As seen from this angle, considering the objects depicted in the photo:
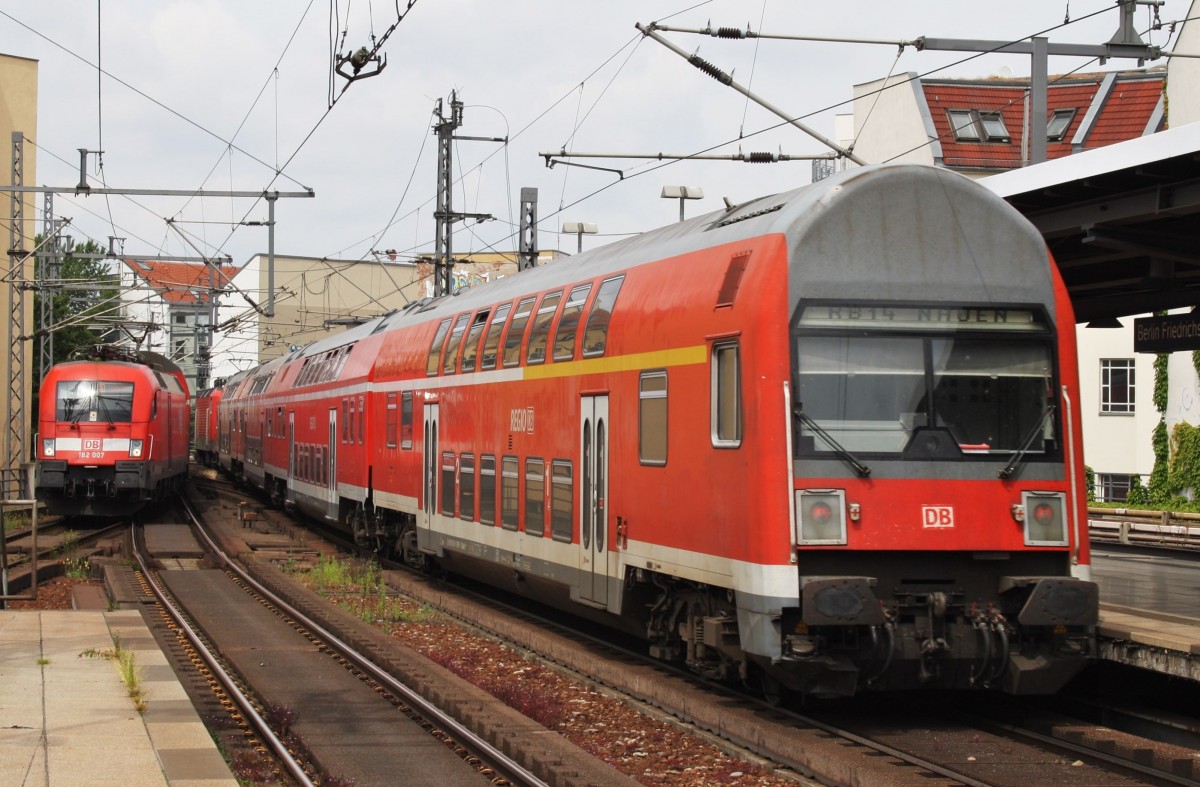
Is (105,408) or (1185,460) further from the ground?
(105,408)

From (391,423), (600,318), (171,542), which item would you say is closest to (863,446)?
(600,318)

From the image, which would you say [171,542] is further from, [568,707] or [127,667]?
[568,707]

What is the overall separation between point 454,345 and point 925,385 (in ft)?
27.8

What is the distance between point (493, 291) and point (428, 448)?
96.0 inches

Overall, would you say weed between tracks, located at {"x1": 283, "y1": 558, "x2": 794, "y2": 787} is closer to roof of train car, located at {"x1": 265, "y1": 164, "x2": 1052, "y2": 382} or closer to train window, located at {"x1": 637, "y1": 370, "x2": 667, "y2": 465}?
train window, located at {"x1": 637, "y1": 370, "x2": 667, "y2": 465}

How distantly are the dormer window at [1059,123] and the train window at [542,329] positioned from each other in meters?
30.6

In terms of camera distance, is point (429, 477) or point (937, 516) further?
point (429, 477)

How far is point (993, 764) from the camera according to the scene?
8.49 meters

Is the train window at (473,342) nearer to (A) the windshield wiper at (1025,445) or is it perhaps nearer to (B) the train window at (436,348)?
(B) the train window at (436,348)

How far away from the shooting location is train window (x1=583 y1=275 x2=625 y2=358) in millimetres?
12031

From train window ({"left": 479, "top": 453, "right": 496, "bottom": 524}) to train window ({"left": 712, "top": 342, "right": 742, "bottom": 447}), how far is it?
5771mm

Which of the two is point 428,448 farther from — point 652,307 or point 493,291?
point 652,307

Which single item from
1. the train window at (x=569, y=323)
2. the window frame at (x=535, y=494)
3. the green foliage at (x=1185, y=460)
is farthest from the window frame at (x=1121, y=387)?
the train window at (x=569, y=323)

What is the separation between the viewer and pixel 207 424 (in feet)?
200
